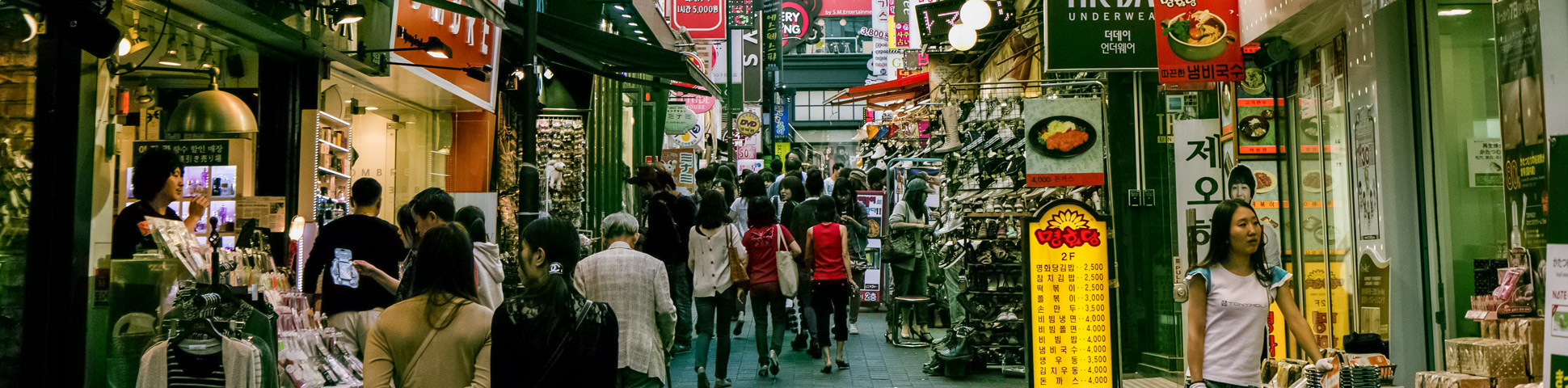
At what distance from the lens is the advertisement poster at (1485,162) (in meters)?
6.42

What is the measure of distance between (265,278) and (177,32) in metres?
2.68

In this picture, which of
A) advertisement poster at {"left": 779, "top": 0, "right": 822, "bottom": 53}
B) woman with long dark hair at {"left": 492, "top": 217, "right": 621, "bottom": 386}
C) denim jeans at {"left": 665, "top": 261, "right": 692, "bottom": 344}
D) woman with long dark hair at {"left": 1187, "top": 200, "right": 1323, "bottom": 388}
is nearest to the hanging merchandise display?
denim jeans at {"left": 665, "top": 261, "right": 692, "bottom": 344}

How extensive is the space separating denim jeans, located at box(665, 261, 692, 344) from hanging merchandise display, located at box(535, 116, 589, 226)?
3.43m

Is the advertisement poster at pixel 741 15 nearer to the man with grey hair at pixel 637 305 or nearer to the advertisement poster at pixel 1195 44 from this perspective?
the advertisement poster at pixel 1195 44

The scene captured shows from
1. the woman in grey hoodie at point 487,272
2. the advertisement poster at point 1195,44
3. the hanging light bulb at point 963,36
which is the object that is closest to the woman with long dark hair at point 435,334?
the woman in grey hoodie at point 487,272

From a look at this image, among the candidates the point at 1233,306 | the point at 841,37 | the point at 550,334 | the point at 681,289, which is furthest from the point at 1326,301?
the point at 841,37

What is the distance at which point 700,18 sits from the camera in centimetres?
2297

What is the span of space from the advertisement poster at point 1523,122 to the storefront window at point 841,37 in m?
48.1

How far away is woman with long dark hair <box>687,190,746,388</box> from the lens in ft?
31.3

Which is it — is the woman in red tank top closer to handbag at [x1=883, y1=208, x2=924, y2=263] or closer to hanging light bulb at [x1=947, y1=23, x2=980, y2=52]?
handbag at [x1=883, y1=208, x2=924, y2=263]

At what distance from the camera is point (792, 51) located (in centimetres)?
5350

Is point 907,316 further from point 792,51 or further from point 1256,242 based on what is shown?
point 792,51

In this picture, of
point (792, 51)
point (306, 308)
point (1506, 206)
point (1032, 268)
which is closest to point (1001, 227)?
point (1032, 268)

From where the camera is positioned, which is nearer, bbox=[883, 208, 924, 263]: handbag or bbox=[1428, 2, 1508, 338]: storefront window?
bbox=[1428, 2, 1508, 338]: storefront window
